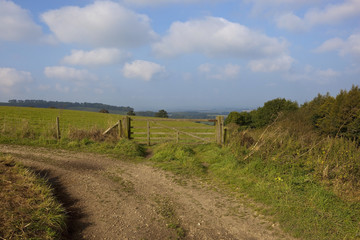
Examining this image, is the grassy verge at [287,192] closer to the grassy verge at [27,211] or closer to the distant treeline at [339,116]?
the distant treeline at [339,116]

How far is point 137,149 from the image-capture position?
1091cm

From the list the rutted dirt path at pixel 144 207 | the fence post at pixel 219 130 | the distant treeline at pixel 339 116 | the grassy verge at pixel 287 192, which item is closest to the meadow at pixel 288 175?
the grassy verge at pixel 287 192

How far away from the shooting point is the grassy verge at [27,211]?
3656 millimetres

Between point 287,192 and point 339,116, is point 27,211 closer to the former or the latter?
point 287,192

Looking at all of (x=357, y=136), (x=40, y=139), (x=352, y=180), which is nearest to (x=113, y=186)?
(x=352, y=180)

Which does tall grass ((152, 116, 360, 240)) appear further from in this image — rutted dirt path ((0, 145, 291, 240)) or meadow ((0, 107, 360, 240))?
rutted dirt path ((0, 145, 291, 240))

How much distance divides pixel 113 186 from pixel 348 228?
5510 mm

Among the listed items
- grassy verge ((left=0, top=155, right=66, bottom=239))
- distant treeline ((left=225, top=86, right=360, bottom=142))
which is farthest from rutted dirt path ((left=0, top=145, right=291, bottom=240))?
distant treeline ((left=225, top=86, right=360, bottom=142))

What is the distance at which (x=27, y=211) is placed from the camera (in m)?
4.11

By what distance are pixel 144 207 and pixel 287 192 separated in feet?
11.5

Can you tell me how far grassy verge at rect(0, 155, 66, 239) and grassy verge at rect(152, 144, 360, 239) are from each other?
165 inches

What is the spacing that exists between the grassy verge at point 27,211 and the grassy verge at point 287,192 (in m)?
4.20

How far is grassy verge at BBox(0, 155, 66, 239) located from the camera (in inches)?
144

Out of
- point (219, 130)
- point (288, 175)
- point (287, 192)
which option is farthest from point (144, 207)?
point (219, 130)
